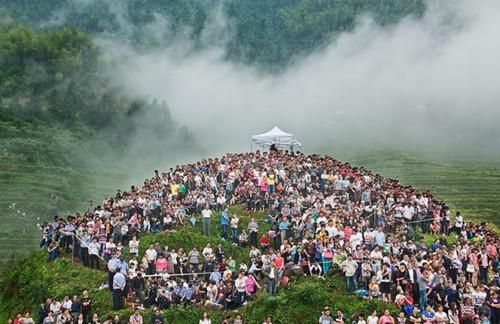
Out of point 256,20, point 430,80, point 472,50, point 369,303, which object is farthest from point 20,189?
point 256,20

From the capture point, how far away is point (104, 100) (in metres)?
67.9

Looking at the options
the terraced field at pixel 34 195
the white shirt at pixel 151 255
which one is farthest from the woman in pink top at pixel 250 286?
the terraced field at pixel 34 195

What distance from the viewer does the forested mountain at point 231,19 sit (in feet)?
298

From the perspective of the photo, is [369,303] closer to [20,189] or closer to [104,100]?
[20,189]

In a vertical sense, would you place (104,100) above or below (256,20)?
below

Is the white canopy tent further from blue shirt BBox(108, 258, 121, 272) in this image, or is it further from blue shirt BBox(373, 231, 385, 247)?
blue shirt BBox(108, 258, 121, 272)

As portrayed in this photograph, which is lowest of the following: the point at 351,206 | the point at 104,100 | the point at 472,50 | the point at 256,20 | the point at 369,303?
the point at 369,303

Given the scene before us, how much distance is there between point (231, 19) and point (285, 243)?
8177cm

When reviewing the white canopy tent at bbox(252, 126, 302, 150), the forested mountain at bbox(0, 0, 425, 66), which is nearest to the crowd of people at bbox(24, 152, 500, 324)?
the white canopy tent at bbox(252, 126, 302, 150)

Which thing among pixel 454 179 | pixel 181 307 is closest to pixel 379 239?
pixel 181 307

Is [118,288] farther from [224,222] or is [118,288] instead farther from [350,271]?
[350,271]

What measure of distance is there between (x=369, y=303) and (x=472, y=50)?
70872 millimetres

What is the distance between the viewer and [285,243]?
21859 mm

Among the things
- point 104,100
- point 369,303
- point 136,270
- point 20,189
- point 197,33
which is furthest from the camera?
point 197,33
